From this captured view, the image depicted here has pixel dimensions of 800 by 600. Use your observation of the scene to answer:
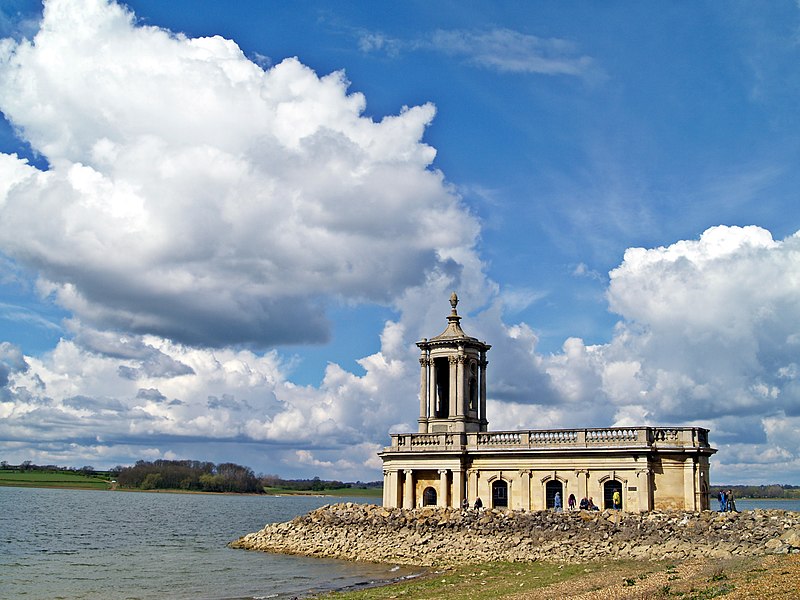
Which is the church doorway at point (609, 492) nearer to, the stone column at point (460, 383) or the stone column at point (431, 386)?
the stone column at point (460, 383)

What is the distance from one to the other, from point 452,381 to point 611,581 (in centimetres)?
2139

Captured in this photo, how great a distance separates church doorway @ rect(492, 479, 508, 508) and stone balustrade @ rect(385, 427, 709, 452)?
198cm

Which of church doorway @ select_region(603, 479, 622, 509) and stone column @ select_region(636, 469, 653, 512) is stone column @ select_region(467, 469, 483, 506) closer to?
church doorway @ select_region(603, 479, 622, 509)

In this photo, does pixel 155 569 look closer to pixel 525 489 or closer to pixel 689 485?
pixel 525 489

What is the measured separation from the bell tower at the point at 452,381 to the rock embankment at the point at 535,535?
19.9ft

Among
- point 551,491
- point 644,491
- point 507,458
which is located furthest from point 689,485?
point 507,458

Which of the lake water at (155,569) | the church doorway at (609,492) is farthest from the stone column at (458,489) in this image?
the church doorway at (609,492)

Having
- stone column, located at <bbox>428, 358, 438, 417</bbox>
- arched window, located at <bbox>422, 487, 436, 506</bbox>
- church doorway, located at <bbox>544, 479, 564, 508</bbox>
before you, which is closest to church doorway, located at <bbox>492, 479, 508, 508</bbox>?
church doorway, located at <bbox>544, 479, 564, 508</bbox>

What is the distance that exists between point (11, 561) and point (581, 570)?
122 ft

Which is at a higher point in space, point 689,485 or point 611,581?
point 689,485

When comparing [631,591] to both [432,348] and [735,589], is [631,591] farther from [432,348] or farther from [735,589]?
[432,348]

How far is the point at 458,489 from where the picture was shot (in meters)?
46.2

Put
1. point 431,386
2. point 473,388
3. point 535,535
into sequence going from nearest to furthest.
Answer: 1. point 535,535
2. point 431,386
3. point 473,388

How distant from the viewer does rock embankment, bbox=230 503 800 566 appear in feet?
118
